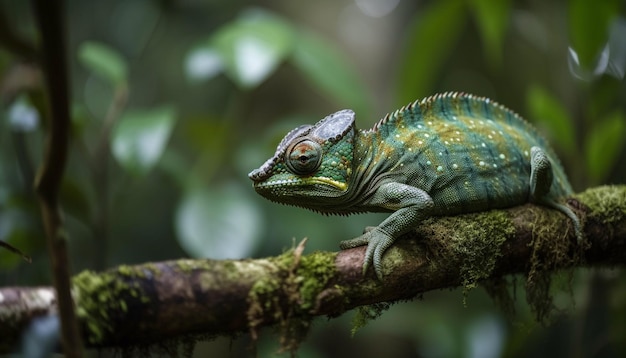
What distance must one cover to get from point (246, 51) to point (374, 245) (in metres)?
1.83

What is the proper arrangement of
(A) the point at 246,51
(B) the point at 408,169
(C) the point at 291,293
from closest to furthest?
(C) the point at 291,293 → (B) the point at 408,169 → (A) the point at 246,51

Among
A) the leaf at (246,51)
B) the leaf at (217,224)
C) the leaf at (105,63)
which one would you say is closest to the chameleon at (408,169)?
the leaf at (217,224)

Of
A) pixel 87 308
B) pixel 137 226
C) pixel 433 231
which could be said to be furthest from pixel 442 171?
pixel 137 226

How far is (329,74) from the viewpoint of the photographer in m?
3.67

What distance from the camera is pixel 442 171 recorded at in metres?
2.37

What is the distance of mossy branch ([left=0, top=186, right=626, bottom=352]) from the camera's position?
158cm

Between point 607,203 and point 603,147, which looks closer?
point 607,203

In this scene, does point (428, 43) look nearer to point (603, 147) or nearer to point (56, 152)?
point (603, 147)

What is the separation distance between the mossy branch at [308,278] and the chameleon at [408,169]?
0.07 meters

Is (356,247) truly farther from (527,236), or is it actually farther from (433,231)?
(527,236)

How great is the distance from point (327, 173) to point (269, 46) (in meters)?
1.43

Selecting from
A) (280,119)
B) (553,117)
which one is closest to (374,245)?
(553,117)

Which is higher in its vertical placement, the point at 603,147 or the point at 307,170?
the point at 603,147

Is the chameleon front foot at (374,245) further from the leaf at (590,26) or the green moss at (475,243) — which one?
the leaf at (590,26)
